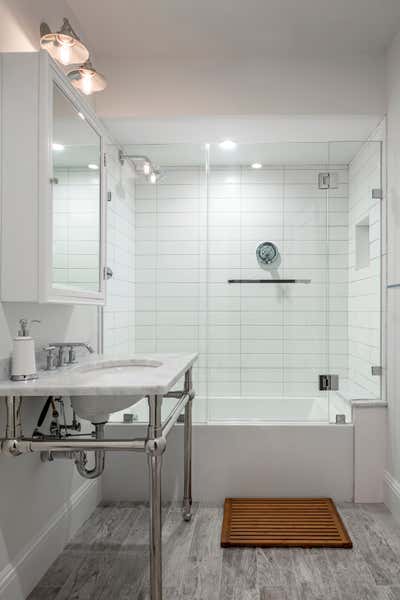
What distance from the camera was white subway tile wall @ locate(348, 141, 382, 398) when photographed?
9.60 ft

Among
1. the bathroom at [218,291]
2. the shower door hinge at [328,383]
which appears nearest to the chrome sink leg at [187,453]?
the bathroom at [218,291]

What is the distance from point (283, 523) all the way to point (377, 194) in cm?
195

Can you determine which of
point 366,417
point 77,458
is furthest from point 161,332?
point 366,417

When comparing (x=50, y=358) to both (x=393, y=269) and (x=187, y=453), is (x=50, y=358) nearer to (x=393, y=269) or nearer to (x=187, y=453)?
(x=187, y=453)

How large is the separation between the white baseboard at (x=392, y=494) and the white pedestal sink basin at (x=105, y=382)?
1538 millimetres

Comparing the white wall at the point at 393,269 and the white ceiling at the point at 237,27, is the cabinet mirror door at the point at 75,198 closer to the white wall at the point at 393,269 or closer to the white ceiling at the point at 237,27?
the white ceiling at the point at 237,27

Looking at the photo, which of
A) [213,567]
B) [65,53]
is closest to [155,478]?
[213,567]

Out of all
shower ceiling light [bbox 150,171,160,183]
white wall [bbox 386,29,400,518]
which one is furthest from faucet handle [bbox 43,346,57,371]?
white wall [bbox 386,29,400,518]

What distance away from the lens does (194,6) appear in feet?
7.73

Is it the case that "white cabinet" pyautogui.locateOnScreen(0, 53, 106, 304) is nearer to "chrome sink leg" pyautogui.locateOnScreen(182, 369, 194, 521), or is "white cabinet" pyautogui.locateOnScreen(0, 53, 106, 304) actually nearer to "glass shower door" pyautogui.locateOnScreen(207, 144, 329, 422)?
"chrome sink leg" pyautogui.locateOnScreen(182, 369, 194, 521)

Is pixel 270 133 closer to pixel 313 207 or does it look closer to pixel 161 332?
pixel 313 207

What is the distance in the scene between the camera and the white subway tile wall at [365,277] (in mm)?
2926

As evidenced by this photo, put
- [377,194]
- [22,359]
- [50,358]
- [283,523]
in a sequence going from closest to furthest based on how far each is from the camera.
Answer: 1. [22,359]
2. [50,358]
3. [283,523]
4. [377,194]

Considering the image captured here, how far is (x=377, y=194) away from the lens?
2.92 meters
